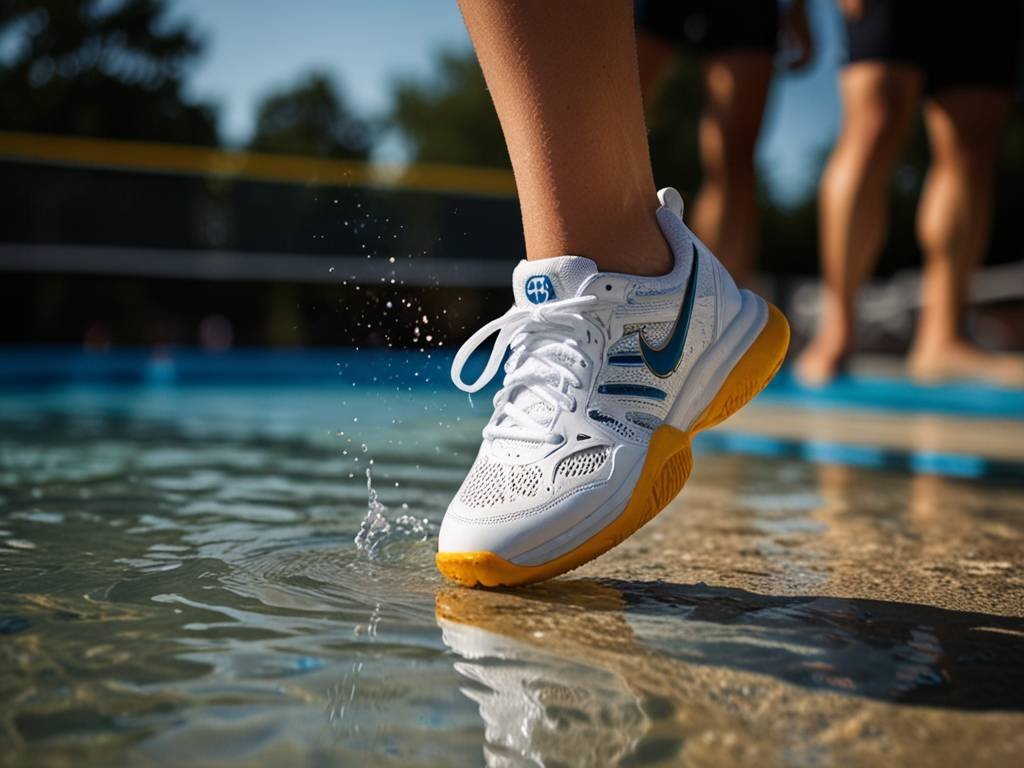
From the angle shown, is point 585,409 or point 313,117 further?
point 313,117

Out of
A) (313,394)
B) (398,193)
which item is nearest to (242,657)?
(313,394)

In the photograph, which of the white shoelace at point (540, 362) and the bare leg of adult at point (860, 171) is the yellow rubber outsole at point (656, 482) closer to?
the white shoelace at point (540, 362)

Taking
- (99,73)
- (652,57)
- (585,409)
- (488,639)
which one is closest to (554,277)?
(585,409)

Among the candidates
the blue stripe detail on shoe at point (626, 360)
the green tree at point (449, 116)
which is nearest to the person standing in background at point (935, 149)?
the blue stripe detail on shoe at point (626, 360)

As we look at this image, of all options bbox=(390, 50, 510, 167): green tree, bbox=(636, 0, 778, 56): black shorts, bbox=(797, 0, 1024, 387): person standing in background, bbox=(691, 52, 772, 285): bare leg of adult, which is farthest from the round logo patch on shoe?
bbox=(390, 50, 510, 167): green tree

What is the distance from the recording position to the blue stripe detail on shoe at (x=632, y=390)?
3.32ft

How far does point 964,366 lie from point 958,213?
20.4 inches

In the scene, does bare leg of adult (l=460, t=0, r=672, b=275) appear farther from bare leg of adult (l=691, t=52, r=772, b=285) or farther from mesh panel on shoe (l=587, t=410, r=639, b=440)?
bare leg of adult (l=691, t=52, r=772, b=285)

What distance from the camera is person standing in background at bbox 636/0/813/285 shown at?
320 centimetres

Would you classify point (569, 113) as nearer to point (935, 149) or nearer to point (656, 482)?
point (656, 482)

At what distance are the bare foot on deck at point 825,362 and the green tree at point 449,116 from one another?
27422 mm

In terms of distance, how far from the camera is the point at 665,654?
73 cm

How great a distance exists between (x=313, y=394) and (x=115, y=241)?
5.33 meters

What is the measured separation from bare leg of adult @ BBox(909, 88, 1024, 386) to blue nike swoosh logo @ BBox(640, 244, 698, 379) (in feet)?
8.79
